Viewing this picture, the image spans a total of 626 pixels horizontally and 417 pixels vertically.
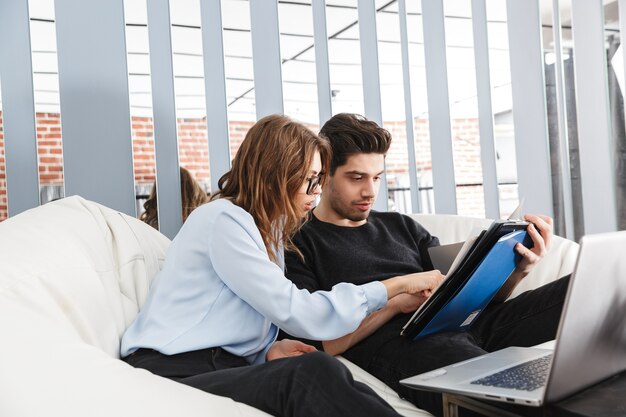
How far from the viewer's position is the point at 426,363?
1.29 m

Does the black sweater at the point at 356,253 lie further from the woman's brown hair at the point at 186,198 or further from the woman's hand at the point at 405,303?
the woman's brown hair at the point at 186,198

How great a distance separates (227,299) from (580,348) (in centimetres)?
72

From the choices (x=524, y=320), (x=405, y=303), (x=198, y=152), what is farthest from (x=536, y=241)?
(x=198, y=152)

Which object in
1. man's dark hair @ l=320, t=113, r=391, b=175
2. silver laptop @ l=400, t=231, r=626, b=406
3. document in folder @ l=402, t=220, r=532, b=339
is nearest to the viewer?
silver laptop @ l=400, t=231, r=626, b=406

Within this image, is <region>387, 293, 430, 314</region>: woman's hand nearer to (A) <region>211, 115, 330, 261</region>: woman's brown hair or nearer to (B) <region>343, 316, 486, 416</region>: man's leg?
(B) <region>343, 316, 486, 416</region>: man's leg

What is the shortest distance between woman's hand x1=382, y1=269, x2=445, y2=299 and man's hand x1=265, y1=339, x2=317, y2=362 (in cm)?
23

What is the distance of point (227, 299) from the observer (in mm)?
1268

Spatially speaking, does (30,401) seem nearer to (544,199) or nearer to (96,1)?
(96,1)

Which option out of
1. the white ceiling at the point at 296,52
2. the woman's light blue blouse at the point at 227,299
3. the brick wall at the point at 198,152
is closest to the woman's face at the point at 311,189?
the woman's light blue blouse at the point at 227,299

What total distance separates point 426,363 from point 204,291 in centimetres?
49

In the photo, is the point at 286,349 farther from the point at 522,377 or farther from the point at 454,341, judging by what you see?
the point at 522,377

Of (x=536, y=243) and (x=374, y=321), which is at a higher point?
(x=536, y=243)

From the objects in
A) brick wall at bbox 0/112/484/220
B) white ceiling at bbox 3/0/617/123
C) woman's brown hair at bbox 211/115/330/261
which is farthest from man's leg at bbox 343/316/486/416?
brick wall at bbox 0/112/484/220

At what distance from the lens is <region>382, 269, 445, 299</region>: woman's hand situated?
4.42 feet
